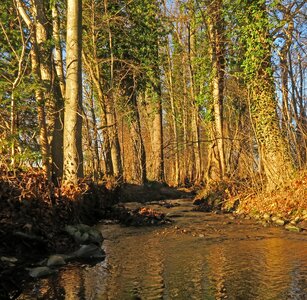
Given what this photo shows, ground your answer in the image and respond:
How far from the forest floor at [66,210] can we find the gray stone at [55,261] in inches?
14.3

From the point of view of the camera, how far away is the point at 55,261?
7422 mm

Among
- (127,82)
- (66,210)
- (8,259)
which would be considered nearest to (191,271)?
(8,259)

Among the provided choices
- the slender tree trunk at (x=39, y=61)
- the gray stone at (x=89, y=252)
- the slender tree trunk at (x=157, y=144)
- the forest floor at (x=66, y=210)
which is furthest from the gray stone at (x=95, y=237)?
the slender tree trunk at (x=157, y=144)

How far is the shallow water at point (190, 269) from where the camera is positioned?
18.7 ft

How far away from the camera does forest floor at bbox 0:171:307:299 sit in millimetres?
7723

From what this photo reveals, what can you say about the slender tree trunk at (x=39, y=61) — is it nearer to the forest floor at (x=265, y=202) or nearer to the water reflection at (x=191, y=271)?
the water reflection at (x=191, y=271)

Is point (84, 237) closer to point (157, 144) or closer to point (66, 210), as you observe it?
point (66, 210)

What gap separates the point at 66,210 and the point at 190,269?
4.10m

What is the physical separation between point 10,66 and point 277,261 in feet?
28.6

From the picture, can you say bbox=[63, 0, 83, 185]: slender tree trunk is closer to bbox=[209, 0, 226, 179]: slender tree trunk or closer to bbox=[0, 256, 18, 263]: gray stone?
bbox=[0, 256, 18, 263]: gray stone

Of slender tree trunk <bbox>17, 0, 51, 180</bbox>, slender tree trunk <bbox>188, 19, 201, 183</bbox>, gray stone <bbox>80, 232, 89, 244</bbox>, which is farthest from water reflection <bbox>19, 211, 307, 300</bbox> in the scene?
slender tree trunk <bbox>188, 19, 201, 183</bbox>

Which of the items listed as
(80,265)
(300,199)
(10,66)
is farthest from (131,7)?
(80,265)

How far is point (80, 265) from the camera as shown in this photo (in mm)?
7477

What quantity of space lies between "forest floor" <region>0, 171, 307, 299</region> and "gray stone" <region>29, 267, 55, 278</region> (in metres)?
0.13
